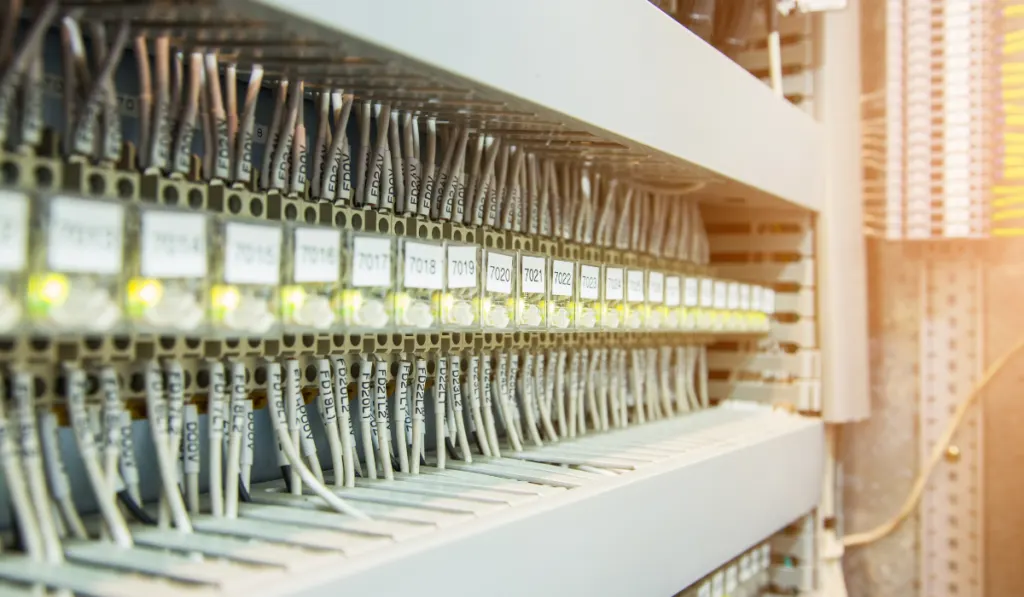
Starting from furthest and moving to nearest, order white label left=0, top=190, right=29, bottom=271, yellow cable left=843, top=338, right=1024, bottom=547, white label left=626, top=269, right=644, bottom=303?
yellow cable left=843, top=338, right=1024, bottom=547
white label left=626, top=269, right=644, bottom=303
white label left=0, top=190, right=29, bottom=271

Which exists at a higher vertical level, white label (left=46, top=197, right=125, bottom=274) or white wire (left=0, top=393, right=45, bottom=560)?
white label (left=46, top=197, right=125, bottom=274)

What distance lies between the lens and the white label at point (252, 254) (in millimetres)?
697

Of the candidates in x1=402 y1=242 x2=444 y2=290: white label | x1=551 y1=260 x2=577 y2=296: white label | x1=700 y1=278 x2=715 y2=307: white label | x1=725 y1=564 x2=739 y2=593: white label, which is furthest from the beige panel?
x1=402 y1=242 x2=444 y2=290: white label

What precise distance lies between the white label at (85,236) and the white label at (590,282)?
639 mm

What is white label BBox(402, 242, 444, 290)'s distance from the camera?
88 centimetres

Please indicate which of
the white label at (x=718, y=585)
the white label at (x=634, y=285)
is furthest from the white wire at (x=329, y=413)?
the white label at (x=718, y=585)

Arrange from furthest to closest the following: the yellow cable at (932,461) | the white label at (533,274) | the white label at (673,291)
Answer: the yellow cable at (932,461) → the white label at (673,291) → the white label at (533,274)

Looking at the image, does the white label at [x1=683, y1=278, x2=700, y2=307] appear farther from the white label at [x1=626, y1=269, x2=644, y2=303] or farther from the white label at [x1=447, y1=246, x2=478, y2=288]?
the white label at [x1=447, y1=246, x2=478, y2=288]

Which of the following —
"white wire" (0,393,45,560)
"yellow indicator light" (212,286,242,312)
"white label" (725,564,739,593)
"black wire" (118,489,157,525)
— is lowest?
"white label" (725,564,739,593)

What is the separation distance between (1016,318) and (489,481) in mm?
1509

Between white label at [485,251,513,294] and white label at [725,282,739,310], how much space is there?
72 cm

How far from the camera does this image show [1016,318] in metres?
1.96

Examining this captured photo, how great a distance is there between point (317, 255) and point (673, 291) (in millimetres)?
785

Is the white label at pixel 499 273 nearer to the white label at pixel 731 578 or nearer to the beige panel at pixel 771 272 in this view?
the white label at pixel 731 578
